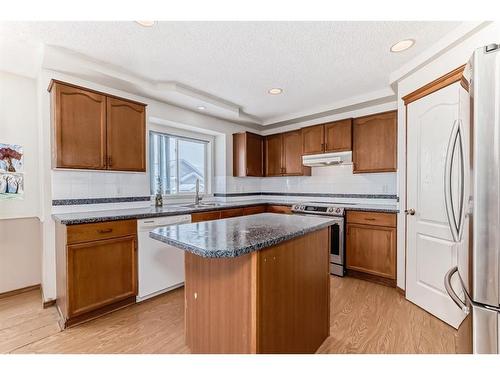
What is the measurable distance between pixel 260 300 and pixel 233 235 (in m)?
0.35

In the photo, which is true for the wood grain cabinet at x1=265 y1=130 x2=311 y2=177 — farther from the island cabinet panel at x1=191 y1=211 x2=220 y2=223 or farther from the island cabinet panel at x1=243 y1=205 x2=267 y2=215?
the island cabinet panel at x1=191 y1=211 x2=220 y2=223

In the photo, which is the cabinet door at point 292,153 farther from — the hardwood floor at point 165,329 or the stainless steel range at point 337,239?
the hardwood floor at point 165,329

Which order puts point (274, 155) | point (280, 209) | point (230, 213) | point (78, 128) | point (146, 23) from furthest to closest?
point (274, 155)
point (280, 209)
point (230, 213)
point (78, 128)
point (146, 23)

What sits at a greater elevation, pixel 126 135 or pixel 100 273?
pixel 126 135

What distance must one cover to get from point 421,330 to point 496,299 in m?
1.28

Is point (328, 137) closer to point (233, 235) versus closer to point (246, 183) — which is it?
point (246, 183)

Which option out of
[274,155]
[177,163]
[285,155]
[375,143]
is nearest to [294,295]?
[375,143]

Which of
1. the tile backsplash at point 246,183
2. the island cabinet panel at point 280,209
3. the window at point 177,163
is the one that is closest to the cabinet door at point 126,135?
the tile backsplash at point 246,183

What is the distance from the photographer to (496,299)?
3.19 feet

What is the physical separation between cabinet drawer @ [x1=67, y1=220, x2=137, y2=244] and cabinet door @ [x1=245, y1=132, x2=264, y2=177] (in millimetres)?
2232

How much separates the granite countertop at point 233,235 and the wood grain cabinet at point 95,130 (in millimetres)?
1416

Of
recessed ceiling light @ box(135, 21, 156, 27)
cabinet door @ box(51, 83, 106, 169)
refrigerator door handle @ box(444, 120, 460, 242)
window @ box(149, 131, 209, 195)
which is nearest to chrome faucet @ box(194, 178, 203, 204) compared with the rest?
window @ box(149, 131, 209, 195)

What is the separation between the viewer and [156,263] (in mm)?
2518
